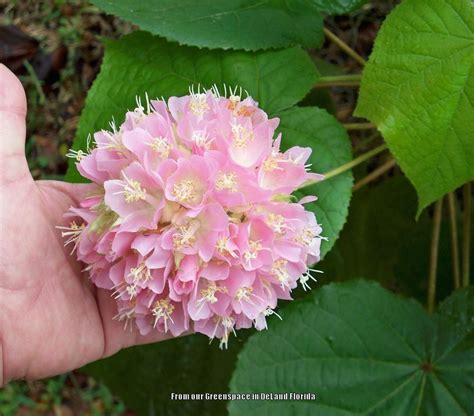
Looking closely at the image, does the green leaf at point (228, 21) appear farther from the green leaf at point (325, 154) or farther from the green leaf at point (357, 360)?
the green leaf at point (357, 360)

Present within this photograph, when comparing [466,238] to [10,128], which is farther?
[466,238]

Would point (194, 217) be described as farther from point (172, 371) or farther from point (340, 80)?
point (172, 371)

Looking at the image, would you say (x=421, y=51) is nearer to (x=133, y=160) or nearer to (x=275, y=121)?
(x=275, y=121)

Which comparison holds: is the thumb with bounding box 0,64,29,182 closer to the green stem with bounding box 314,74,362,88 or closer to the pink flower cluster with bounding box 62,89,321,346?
the pink flower cluster with bounding box 62,89,321,346

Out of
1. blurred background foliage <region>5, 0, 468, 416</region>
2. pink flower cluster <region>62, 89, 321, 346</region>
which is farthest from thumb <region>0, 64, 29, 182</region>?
blurred background foliage <region>5, 0, 468, 416</region>

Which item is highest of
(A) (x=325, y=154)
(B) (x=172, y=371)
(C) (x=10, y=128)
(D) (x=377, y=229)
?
(C) (x=10, y=128)

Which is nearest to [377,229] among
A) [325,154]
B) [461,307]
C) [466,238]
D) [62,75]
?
[466,238]

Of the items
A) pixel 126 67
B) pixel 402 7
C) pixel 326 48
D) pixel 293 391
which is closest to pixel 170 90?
pixel 126 67

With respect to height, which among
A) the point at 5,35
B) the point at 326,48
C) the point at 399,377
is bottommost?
the point at 399,377
